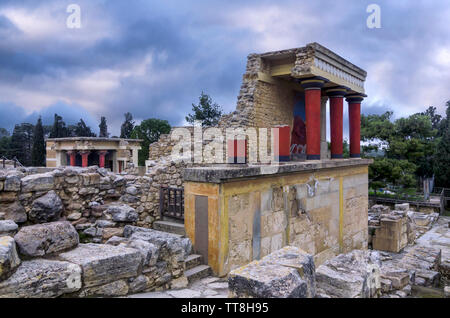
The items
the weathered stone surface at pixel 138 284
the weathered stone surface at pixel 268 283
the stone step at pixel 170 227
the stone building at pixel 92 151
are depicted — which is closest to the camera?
the weathered stone surface at pixel 268 283

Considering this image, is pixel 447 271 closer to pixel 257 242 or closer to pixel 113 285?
pixel 257 242

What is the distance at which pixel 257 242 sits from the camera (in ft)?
19.6

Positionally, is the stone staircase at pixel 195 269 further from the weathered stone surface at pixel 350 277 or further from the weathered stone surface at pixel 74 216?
the weathered stone surface at pixel 74 216

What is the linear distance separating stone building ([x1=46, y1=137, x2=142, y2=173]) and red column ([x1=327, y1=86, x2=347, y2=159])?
1281 cm

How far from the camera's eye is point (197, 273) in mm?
4824

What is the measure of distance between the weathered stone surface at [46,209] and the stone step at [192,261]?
2.07m

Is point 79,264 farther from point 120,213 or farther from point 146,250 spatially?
point 120,213

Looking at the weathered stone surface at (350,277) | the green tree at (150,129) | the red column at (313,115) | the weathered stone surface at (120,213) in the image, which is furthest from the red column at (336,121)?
the green tree at (150,129)

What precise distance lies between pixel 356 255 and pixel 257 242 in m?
1.99

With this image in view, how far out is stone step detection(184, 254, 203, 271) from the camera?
4988mm

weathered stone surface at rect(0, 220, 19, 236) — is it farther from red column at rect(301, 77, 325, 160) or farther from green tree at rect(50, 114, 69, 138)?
green tree at rect(50, 114, 69, 138)

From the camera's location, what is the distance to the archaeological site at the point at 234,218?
3229 millimetres

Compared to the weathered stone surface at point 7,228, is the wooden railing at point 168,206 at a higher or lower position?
lower
